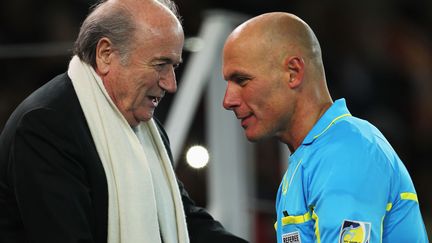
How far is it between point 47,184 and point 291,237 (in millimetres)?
728

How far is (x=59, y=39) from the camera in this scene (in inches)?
269

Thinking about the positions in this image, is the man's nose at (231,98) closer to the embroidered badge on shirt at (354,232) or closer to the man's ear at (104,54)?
the man's ear at (104,54)

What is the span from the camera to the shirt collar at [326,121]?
324 centimetres

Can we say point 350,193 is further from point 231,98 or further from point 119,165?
point 119,165

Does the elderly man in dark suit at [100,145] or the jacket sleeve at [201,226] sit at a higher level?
the elderly man in dark suit at [100,145]

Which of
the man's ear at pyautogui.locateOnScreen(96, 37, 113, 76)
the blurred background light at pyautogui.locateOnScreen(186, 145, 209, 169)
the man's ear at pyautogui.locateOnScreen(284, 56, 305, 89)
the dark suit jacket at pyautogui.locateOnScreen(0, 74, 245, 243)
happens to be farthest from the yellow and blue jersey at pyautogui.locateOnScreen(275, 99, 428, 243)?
the blurred background light at pyautogui.locateOnScreen(186, 145, 209, 169)

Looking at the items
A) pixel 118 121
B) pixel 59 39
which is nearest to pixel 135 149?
pixel 118 121

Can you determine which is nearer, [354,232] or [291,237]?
[354,232]

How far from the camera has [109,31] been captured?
11.6 feet

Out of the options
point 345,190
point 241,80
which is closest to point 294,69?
point 241,80

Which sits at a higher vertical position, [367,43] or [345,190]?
[345,190]

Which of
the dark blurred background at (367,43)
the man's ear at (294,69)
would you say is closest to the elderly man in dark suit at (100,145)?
the man's ear at (294,69)

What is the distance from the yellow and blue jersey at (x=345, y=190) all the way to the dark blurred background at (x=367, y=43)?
138 inches

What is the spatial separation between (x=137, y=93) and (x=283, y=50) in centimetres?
54
